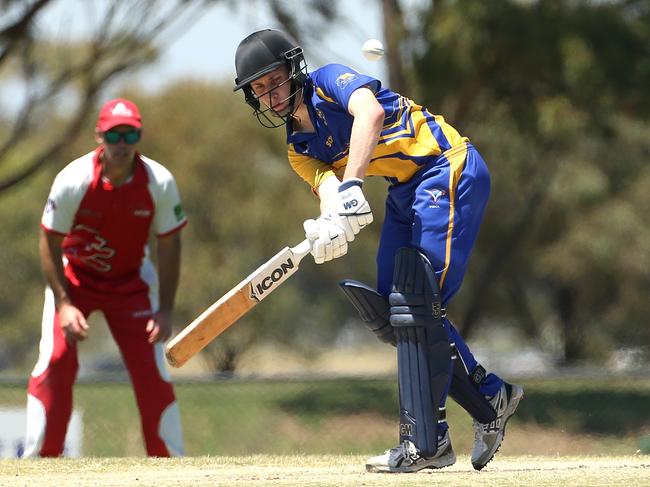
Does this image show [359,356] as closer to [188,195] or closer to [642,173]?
[188,195]

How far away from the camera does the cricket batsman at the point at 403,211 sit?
4996 millimetres

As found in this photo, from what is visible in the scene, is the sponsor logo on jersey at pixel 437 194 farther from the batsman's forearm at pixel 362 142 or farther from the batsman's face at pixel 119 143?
the batsman's face at pixel 119 143

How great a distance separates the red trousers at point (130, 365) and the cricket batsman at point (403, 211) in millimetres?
2469

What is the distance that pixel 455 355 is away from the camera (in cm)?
537

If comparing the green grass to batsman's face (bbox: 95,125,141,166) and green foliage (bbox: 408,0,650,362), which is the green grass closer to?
batsman's face (bbox: 95,125,141,166)

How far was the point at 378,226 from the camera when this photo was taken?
19609 millimetres

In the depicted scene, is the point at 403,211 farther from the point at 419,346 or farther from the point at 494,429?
the point at 494,429

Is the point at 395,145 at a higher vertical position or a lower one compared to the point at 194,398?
higher

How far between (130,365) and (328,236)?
302 cm

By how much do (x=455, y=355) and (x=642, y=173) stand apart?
85.5ft

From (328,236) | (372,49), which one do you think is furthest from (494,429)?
(372,49)

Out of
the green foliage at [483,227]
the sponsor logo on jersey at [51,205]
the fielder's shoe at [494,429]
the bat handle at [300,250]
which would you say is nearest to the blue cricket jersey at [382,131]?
the bat handle at [300,250]

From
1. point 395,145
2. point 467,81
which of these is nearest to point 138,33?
point 467,81

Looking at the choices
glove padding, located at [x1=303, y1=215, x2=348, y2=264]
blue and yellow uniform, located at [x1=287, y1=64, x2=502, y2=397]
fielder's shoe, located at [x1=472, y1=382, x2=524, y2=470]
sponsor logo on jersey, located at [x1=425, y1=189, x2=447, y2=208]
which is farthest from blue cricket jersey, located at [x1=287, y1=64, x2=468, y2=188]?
fielder's shoe, located at [x1=472, y1=382, x2=524, y2=470]
